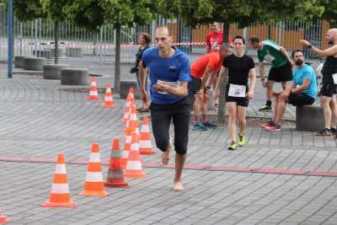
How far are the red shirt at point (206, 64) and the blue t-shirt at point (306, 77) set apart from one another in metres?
1.45

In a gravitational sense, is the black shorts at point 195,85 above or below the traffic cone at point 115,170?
above

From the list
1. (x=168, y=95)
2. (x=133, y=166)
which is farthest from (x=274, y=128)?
(x=168, y=95)

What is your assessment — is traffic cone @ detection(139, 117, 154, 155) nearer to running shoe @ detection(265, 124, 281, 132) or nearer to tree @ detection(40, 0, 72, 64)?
running shoe @ detection(265, 124, 281, 132)

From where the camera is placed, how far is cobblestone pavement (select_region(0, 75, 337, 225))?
919 cm

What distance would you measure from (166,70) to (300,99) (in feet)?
22.0

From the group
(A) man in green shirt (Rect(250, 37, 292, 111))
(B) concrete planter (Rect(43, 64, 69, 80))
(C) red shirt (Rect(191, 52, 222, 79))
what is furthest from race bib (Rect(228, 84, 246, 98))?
(B) concrete planter (Rect(43, 64, 69, 80))

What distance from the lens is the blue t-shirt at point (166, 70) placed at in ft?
34.5

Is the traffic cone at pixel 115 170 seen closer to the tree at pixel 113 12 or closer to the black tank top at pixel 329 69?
the black tank top at pixel 329 69

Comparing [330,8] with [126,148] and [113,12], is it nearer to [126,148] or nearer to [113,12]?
[113,12]

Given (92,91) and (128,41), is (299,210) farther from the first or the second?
(128,41)

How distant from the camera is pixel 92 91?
70.1 feet

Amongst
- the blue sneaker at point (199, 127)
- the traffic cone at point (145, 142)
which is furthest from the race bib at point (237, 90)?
the blue sneaker at point (199, 127)

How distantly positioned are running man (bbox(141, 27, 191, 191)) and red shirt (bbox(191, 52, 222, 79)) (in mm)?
5696

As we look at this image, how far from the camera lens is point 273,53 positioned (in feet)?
59.8
